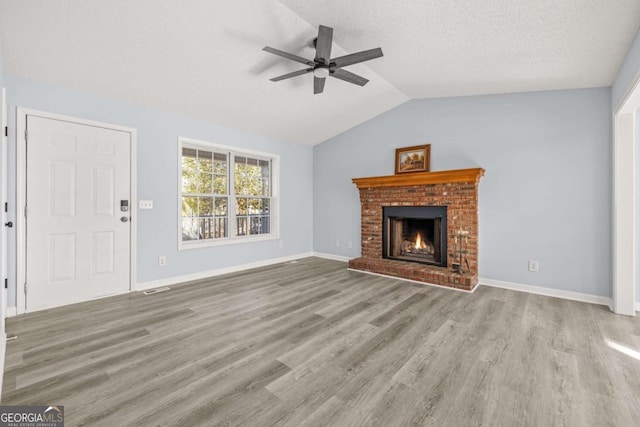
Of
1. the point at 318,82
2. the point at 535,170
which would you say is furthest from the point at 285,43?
the point at 535,170

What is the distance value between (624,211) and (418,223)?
2424 mm

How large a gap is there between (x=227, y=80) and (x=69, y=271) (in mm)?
2891

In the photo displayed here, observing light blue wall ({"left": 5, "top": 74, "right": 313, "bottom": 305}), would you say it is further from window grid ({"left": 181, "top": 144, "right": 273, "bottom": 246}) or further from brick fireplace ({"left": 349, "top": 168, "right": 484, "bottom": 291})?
brick fireplace ({"left": 349, "top": 168, "right": 484, "bottom": 291})

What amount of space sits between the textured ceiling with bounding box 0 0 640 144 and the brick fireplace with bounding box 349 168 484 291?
1.41 m

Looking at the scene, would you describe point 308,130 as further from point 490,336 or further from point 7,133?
point 490,336

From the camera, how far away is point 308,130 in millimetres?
5473

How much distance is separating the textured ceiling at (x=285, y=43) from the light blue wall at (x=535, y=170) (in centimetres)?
33

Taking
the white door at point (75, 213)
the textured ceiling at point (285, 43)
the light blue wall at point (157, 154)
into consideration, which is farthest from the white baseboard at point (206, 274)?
the textured ceiling at point (285, 43)

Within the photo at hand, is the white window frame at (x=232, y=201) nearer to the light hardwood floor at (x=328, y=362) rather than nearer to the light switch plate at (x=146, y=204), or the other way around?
the light switch plate at (x=146, y=204)

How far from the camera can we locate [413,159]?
4824 mm

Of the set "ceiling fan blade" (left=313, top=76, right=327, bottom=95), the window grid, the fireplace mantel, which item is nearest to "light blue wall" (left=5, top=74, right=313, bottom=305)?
the window grid

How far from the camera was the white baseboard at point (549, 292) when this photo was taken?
3.38m

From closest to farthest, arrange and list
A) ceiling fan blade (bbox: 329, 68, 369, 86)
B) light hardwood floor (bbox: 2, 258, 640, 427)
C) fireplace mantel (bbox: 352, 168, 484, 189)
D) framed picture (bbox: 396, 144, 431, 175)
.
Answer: light hardwood floor (bbox: 2, 258, 640, 427)
ceiling fan blade (bbox: 329, 68, 369, 86)
fireplace mantel (bbox: 352, 168, 484, 189)
framed picture (bbox: 396, 144, 431, 175)

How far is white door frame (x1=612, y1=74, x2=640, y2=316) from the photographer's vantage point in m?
2.96
